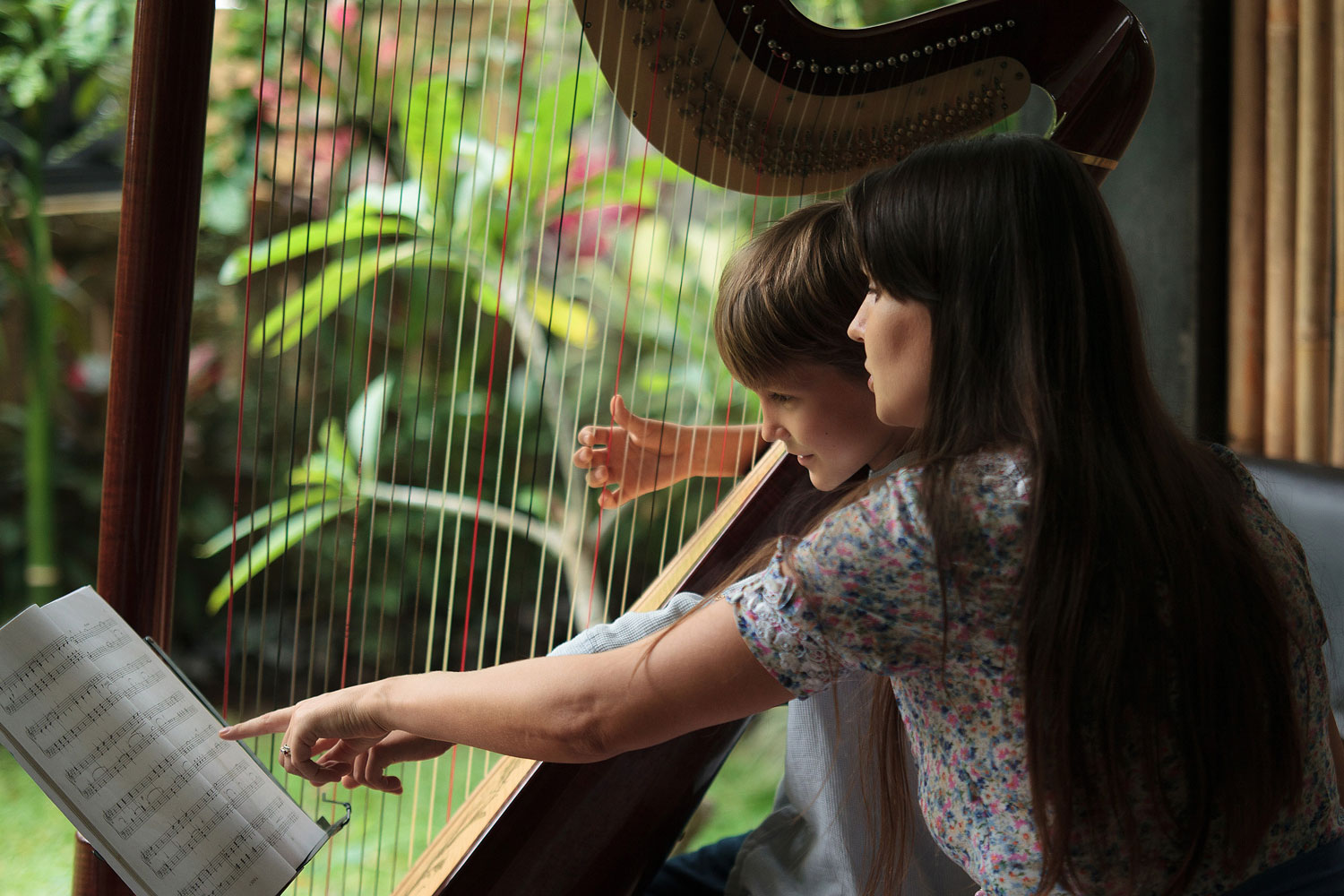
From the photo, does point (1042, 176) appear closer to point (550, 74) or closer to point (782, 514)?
point (782, 514)

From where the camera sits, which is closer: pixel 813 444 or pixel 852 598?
pixel 852 598

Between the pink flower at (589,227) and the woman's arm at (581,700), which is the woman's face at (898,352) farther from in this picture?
the pink flower at (589,227)

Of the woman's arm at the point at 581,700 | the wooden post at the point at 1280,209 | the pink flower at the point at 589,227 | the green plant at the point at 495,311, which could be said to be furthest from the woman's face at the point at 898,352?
the pink flower at the point at 589,227

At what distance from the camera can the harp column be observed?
2.80 feet

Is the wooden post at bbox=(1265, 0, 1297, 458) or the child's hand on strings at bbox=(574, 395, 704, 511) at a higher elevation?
the wooden post at bbox=(1265, 0, 1297, 458)

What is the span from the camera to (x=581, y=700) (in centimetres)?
76

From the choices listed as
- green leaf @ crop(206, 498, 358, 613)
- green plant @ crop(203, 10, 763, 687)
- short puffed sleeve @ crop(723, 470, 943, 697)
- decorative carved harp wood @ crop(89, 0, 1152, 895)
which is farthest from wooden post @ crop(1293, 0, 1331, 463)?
green leaf @ crop(206, 498, 358, 613)

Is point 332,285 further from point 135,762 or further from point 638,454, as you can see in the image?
point 135,762

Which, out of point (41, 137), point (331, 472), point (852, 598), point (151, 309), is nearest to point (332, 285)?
point (331, 472)

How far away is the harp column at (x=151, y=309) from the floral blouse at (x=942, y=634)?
0.50 metres

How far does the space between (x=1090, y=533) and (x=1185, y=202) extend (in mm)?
1631

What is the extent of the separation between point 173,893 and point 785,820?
0.61 m

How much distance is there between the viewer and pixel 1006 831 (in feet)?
A: 2.50

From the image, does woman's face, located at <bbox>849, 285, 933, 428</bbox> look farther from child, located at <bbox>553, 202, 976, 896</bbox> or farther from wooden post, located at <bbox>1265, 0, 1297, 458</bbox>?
wooden post, located at <bbox>1265, 0, 1297, 458</bbox>
